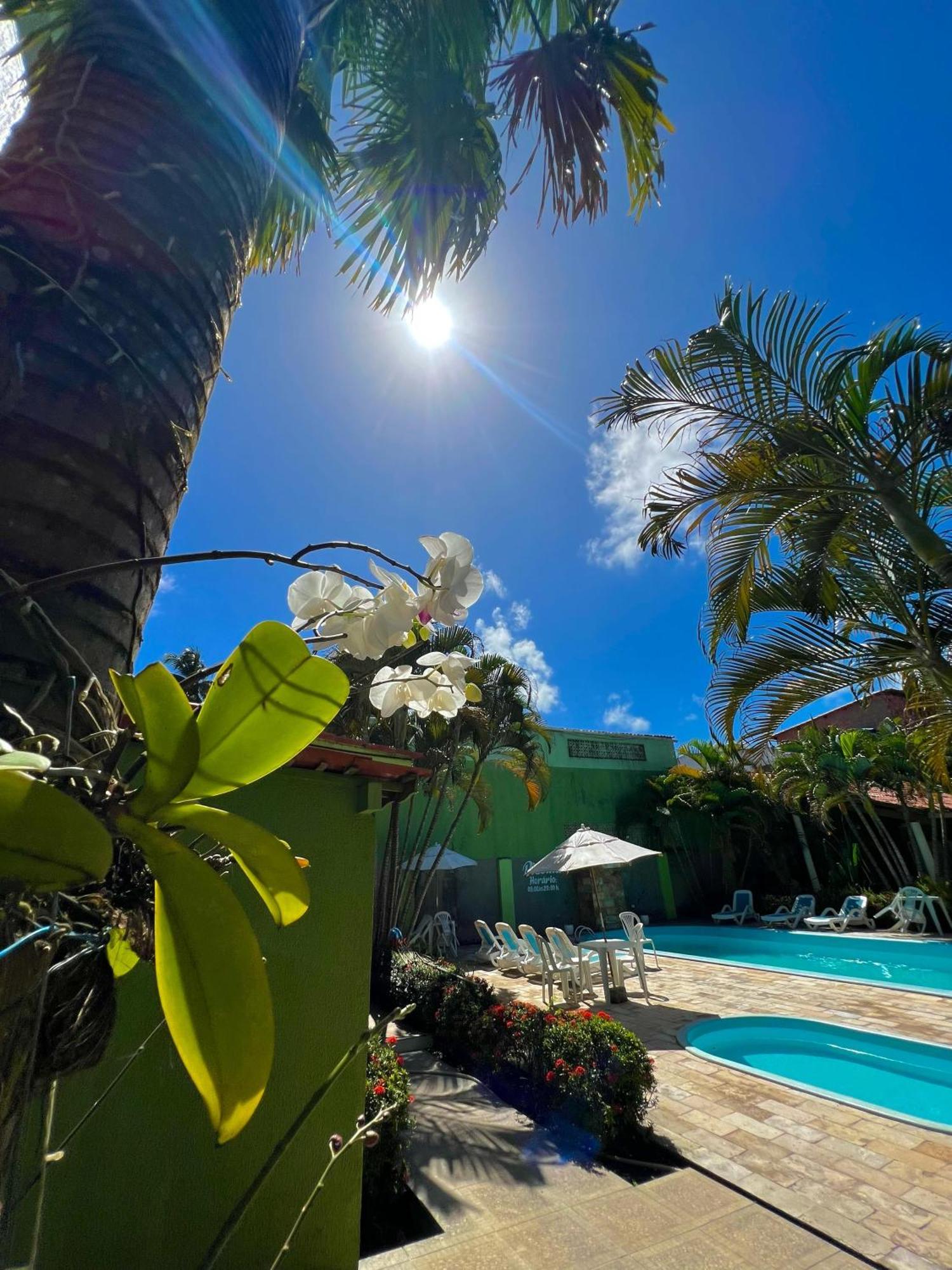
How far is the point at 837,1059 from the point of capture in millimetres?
6109

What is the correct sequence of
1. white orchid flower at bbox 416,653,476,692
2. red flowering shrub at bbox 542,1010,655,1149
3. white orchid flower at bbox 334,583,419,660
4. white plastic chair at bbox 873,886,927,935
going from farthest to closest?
white plastic chair at bbox 873,886,927,935, red flowering shrub at bbox 542,1010,655,1149, white orchid flower at bbox 416,653,476,692, white orchid flower at bbox 334,583,419,660

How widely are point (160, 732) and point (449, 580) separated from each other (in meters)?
0.53

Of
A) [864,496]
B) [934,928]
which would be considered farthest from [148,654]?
[934,928]

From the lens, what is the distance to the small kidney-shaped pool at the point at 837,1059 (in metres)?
5.33

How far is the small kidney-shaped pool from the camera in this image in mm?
5334

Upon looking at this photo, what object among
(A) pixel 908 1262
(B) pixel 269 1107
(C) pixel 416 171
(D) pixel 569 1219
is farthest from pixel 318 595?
(A) pixel 908 1262

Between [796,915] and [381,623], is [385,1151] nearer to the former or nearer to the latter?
[381,623]

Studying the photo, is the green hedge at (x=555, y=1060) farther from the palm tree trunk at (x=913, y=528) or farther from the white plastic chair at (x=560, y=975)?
the palm tree trunk at (x=913, y=528)

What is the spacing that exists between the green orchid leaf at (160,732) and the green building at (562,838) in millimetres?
15927

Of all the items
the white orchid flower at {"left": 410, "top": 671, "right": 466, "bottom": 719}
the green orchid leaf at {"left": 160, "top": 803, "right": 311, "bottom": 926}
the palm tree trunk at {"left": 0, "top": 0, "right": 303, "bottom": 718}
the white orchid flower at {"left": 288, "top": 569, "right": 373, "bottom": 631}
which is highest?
the palm tree trunk at {"left": 0, "top": 0, "right": 303, "bottom": 718}

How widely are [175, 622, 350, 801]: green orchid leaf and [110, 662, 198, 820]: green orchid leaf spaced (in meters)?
0.01

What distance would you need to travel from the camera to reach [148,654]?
0.96m

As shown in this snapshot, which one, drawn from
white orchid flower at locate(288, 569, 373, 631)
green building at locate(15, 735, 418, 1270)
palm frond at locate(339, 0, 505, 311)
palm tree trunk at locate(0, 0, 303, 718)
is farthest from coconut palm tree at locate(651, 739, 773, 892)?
palm tree trunk at locate(0, 0, 303, 718)

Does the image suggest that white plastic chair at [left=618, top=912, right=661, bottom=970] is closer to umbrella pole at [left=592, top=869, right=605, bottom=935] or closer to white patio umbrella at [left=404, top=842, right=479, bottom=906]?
white patio umbrella at [left=404, top=842, right=479, bottom=906]
